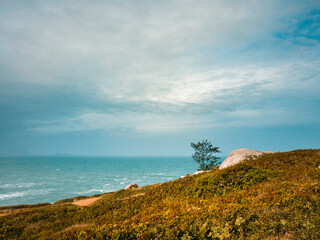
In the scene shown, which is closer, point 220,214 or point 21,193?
point 220,214

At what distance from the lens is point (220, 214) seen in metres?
6.96

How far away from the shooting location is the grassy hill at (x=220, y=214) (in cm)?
586

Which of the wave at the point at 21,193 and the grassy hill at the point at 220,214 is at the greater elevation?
the grassy hill at the point at 220,214

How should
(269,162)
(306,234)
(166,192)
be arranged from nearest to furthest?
(306,234) → (166,192) → (269,162)

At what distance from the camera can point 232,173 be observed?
13.0 metres

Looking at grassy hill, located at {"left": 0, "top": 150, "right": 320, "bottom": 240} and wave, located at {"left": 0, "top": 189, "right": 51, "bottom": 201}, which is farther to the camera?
wave, located at {"left": 0, "top": 189, "right": 51, "bottom": 201}

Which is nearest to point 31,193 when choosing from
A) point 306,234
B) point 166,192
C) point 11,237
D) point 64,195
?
point 64,195

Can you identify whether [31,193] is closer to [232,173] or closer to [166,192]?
[166,192]

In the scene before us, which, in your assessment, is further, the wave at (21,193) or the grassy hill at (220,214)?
the wave at (21,193)

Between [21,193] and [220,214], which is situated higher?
[220,214]

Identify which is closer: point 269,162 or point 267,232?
point 267,232

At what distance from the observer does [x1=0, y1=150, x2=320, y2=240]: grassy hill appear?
5855 mm

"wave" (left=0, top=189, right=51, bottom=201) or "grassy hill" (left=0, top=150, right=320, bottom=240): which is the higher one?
"grassy hill" (left=0, top=150, right=320, bottom=240)

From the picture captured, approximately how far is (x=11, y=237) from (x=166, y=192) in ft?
36.4
